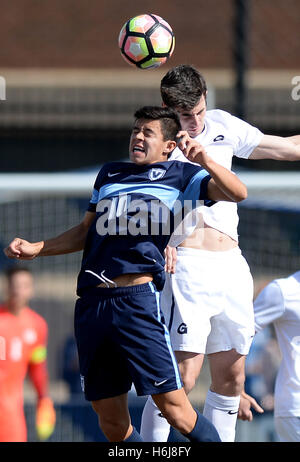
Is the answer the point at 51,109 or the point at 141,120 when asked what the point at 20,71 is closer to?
the point at 51,109

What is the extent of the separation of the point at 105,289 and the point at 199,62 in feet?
49.3

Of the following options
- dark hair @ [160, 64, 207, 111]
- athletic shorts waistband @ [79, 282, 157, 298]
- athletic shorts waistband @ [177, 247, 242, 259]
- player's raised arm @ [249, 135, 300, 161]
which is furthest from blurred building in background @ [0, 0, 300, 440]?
athletic shorts waistband @ [79, 282, 157, 298]

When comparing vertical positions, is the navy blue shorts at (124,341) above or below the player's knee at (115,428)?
above

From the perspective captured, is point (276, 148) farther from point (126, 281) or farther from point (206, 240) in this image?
point (126, 281)

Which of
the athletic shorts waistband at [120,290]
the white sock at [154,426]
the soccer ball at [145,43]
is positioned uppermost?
the soccer ball at [145,43]

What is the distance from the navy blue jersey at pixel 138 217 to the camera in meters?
4.11

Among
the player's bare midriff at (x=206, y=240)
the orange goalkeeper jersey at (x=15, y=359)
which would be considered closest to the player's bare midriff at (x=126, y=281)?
the player's bare midriff at (x=206, y=240)

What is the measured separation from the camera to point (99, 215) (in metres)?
4.21

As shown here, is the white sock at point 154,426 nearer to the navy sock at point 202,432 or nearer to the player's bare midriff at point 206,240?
the navy sock at point 202,432

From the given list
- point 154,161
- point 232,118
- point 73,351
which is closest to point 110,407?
point 154,161

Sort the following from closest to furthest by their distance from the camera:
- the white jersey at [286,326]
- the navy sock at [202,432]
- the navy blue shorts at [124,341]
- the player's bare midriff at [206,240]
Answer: the navy blue shorts at [124,341]
the navy sock at [202,432]
the player's bare midriff at [206,240]
the white jersey at [286,326]

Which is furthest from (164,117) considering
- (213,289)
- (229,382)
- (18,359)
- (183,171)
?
(18,359)

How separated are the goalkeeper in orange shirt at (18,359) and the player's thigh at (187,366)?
4.58ft

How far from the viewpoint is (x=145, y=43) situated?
494 cm
